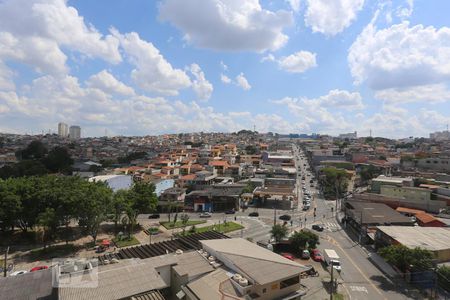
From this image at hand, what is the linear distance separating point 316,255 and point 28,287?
85.5 ft

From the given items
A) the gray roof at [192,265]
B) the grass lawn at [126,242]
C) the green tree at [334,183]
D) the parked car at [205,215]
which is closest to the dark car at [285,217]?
the parked car at [205,215]

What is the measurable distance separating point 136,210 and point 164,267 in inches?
910

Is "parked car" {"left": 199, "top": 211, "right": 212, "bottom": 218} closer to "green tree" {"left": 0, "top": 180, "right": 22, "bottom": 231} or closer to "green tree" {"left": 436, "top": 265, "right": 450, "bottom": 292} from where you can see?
"green tree" {"left": 0, "top": 180, "right": 22, "bottom": 231}

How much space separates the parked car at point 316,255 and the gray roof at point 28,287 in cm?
2454

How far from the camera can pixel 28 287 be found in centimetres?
1852

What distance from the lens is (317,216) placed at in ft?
168

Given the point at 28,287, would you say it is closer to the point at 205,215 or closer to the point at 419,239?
the point at 205,215

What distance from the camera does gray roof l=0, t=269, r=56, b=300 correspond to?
58.2ft

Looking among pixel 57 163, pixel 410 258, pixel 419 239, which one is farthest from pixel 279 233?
pixel 57 163

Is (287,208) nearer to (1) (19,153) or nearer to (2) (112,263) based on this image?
(2) (112,263)

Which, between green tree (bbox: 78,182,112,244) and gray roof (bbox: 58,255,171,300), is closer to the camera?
gray roof (bbox: 58,255,171,300)

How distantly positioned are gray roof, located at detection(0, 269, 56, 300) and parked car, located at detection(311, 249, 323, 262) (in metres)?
24.5

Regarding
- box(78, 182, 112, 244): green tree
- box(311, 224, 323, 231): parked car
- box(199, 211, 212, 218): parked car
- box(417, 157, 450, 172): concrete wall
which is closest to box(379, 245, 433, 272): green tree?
box(311, 224, 323, 231): parked car

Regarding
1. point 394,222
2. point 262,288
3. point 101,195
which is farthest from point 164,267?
point 394,222
